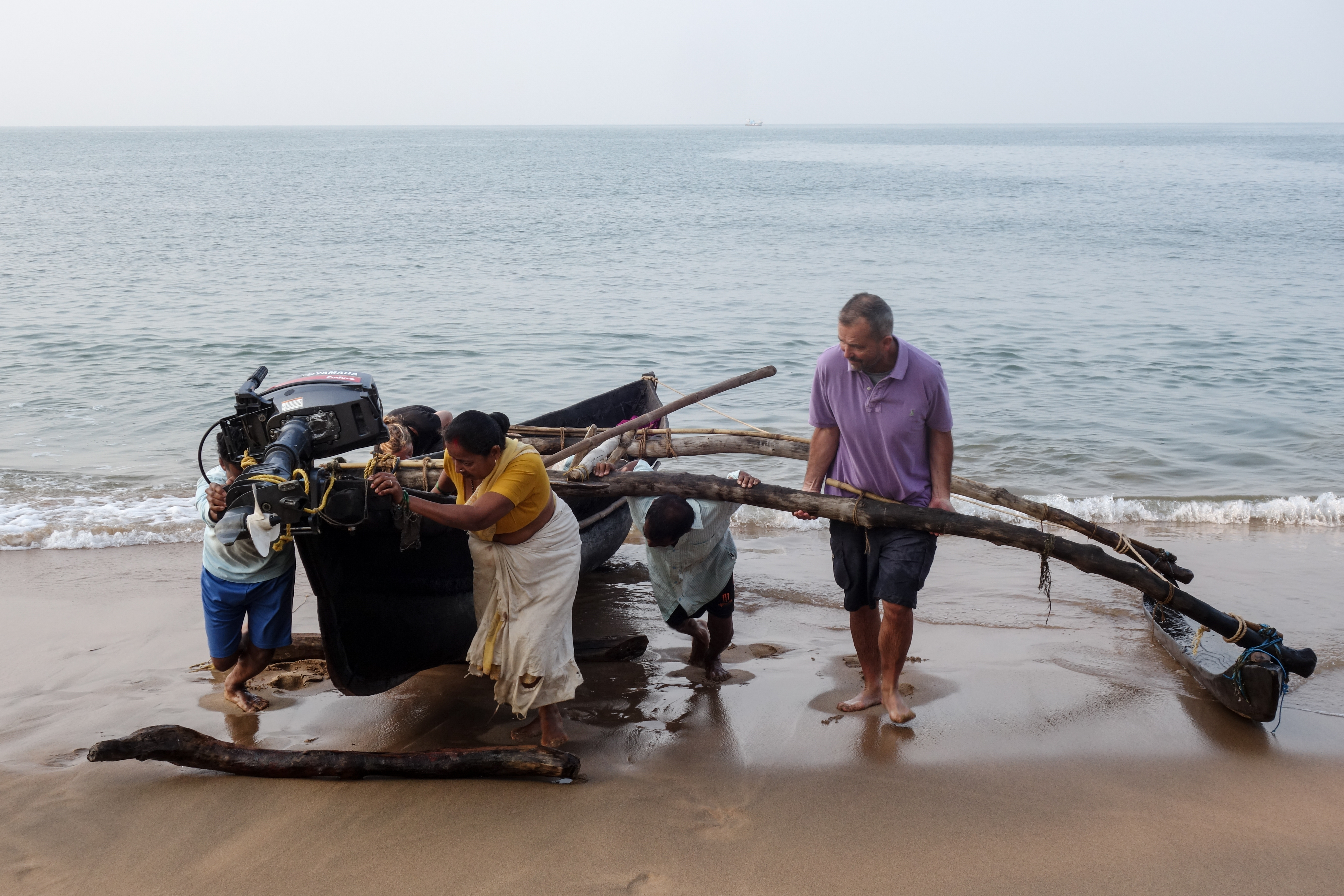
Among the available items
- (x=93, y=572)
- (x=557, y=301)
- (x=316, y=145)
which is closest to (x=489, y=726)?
(x=93, y=572)

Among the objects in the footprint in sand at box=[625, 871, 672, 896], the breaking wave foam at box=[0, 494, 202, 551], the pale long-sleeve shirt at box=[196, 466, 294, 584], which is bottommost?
the breaking wave foam at box=[0, 494, 202, 551]

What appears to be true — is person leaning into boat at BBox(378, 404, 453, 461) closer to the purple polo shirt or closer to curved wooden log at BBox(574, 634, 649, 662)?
curved wooden log at BBox(574, 634, 649, 662)

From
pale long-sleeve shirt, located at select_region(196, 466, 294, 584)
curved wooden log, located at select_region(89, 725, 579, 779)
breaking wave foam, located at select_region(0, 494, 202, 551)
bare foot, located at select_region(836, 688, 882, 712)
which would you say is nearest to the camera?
curved wooden log, located at select_region(89, 725, 579, 779)

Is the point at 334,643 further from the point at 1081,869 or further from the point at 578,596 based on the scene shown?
the point at 1081,869

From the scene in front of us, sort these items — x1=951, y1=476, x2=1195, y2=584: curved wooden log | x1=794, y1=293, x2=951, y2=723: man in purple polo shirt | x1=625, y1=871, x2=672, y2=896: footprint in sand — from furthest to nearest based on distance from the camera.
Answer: x1=951, y1=476, x2=1195, y2=584: curved wooden log < x1=794, y1=293, x2=951, y2=723: man in purple polo shirt < x1=625, y1=871, x2=672, y2=896: footprint in sand

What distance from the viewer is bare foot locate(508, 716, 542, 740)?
11.9ft

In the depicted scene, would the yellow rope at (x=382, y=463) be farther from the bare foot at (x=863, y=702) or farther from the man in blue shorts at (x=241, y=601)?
the bare foot at (x=863, y=702)

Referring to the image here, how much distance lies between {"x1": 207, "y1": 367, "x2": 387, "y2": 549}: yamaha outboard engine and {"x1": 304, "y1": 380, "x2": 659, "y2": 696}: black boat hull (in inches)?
11.7

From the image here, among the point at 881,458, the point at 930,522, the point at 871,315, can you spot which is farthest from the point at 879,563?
the point at 871,315

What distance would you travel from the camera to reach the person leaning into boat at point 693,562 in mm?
3859

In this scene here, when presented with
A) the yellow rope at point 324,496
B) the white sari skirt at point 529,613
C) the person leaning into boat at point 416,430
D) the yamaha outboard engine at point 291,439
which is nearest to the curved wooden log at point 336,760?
the white sari skirt at point 529,613

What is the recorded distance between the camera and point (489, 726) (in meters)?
3.71

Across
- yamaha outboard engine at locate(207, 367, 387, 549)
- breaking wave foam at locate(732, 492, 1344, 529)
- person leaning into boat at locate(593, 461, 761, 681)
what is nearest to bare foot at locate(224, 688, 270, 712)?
yamaha outboard engine at locate(207, 367, 387, 549)

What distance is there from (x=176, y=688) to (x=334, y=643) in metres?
1.23
